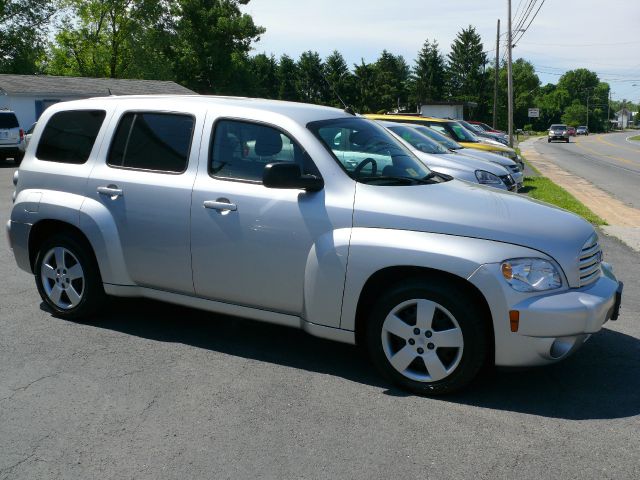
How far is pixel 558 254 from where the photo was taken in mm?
4340

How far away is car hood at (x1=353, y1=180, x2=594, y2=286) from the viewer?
436 cm

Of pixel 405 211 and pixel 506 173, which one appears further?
pixel 506 173

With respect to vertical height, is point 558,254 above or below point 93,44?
below

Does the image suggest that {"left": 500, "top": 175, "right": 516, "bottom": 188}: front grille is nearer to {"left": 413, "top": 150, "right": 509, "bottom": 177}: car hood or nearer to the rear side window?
{"left": 413, "top": 150, "right": 509, "bottom": 177}: car hood

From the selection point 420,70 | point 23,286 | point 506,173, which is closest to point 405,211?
point 23,286

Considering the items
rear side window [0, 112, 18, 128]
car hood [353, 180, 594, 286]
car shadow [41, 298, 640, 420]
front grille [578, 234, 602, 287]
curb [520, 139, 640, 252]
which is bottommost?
curb [520, 139, 640, 252]

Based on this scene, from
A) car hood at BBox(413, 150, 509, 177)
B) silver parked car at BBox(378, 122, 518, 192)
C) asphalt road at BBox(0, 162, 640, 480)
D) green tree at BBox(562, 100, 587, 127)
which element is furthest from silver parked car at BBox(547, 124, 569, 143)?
green tree at BBox(562, 100, 587, 127)

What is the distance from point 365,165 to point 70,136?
2570mm

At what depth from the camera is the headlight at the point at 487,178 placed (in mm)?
11594

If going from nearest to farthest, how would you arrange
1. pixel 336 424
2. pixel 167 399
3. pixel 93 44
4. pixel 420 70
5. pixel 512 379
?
pixel 336 424 < pixel 167 399 < pixel 512 379 < pixel 93 44 < pixel 420 70

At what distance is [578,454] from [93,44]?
71.8 m

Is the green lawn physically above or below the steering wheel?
below

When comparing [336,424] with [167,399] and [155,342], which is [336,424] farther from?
[155,342]

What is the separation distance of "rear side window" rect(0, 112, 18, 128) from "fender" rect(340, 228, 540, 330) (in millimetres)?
23630
